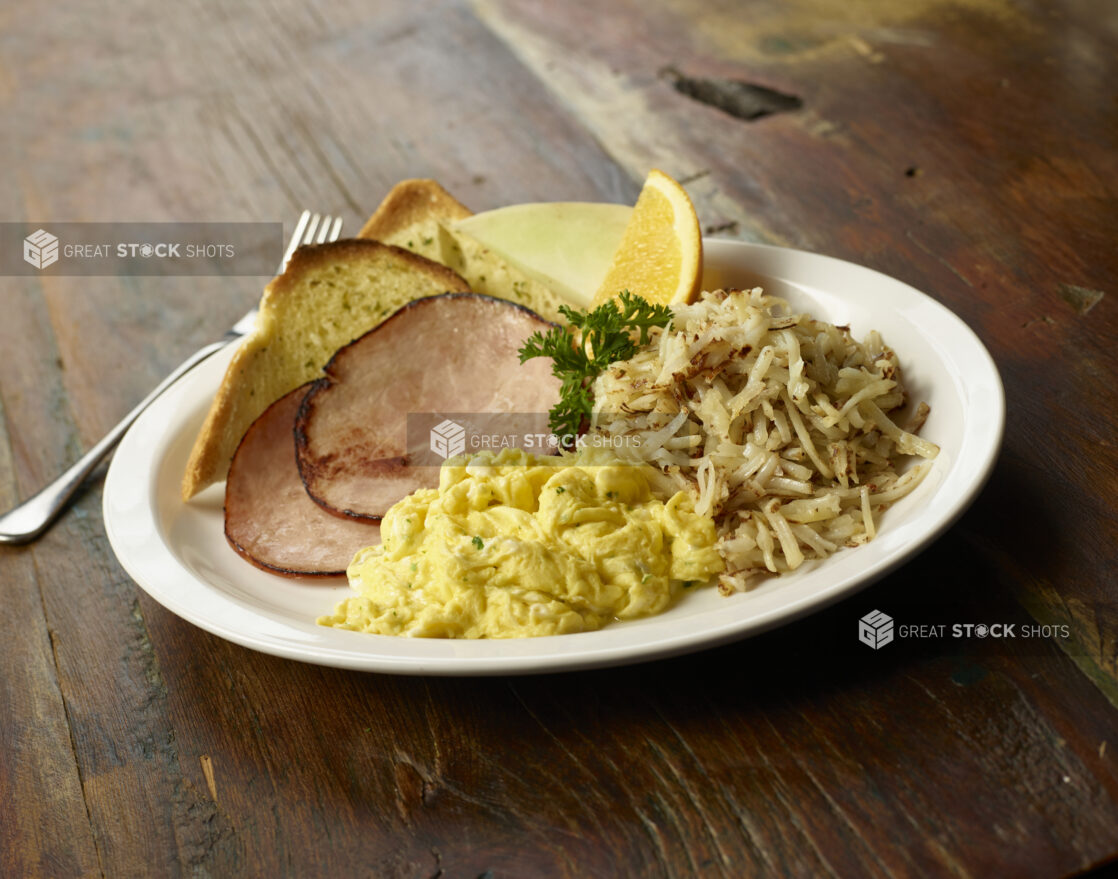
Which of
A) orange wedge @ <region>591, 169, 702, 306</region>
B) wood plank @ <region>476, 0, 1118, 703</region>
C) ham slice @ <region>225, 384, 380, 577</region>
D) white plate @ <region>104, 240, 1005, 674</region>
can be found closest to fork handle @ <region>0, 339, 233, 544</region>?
white plate @ <region>104, 240, 1005, 674</region>

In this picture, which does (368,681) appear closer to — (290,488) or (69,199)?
(290,488)

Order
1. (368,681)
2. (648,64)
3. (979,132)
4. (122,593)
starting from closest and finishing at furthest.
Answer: (368,681) → (122,593) → (979,132) → (648,64)

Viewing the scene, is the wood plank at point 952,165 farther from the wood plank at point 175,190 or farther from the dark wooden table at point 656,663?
the wood plank at point 175,190

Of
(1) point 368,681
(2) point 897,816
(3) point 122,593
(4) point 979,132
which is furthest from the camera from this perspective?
(4) point 979,132

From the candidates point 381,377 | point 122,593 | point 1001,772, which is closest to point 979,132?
point 381,377

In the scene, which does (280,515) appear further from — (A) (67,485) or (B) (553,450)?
(A) (67,485)

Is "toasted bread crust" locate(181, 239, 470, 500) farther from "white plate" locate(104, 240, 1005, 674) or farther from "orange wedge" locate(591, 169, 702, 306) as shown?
"orange wedge" locate(591, 169, 702, 306)

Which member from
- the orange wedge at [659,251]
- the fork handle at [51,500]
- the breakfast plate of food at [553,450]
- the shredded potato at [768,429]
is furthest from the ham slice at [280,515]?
the orange wedge at [659,251]

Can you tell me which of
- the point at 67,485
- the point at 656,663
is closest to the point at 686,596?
the point at 656,663

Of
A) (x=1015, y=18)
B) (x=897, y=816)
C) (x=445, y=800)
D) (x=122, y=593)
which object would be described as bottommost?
(x=122, y=593)
